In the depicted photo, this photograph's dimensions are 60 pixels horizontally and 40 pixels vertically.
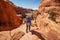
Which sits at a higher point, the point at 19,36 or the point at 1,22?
the point at 19,36

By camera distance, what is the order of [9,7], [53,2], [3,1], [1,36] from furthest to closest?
[9,7], [3,1], [53,2], [1,36]

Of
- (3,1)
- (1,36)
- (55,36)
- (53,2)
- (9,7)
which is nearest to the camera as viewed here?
(55,36)

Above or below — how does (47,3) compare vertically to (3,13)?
above

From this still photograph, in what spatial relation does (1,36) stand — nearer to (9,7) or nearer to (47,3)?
(47,3)

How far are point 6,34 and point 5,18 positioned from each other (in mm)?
26502

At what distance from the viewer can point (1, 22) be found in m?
34.6

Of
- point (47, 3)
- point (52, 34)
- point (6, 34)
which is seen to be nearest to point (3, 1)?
point (47, 3)

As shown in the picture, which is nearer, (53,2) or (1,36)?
(1,36)

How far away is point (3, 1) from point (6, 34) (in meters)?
25.7

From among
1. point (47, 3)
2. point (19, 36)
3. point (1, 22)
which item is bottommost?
point (1, 22)

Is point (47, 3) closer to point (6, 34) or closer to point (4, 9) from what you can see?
point (4, 9)

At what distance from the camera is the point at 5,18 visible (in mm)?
36031

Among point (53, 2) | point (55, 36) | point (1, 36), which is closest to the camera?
point (55, 36)

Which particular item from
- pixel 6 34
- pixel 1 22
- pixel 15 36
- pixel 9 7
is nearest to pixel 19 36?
pixel 15 36
